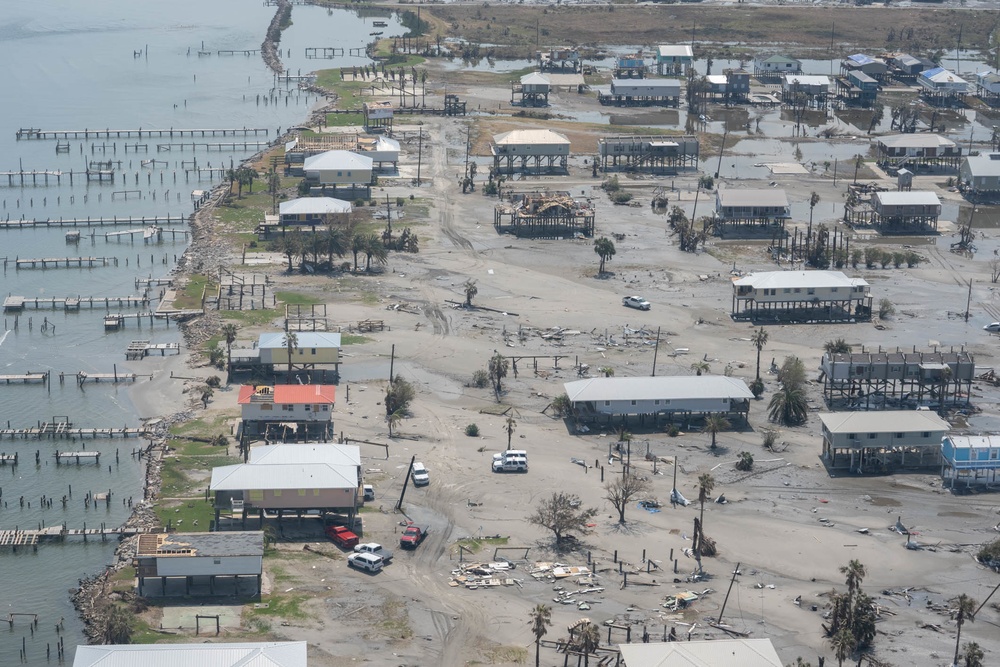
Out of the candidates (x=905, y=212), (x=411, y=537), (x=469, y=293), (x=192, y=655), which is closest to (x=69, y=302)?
(x=469, y=293)

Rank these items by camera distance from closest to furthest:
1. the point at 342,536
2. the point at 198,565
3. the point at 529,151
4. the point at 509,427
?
the point at 198,565 < the point at 342,536 < the point at 509,427 < the point at 529,151

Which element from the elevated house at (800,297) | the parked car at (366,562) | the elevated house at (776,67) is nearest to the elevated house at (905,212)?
the elevated house at (800,297)

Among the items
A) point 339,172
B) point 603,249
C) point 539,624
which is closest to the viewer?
point 539,624

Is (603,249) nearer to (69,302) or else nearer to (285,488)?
(69,302)

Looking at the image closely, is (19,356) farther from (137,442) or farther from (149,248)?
(149,248)

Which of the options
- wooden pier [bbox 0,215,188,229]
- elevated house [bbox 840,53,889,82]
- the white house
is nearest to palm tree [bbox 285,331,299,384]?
wooden pier [bbox 0,215,188,229]

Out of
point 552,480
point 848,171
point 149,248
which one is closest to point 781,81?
point 848,171

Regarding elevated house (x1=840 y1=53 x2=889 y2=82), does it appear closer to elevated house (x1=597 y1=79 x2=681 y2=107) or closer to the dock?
elevated house (x1=597 y1=79 x2=681 y2=107)
